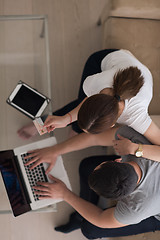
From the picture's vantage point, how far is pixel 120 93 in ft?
3.34

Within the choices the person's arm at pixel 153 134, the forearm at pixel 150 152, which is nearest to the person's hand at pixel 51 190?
the forearm at pixel 150 152

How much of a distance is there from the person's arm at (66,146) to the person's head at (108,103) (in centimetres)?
40

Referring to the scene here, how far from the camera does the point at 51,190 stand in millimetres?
1279

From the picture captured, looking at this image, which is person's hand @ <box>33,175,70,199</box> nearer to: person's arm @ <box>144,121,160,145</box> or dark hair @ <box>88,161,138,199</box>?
dark hair @ <box>88,161,138,199</box>

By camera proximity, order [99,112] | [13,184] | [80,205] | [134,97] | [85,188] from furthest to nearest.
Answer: [85,188], [80,205], [13,184], [134,97], [99,112]

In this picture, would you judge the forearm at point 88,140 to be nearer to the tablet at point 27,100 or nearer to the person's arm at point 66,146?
the person's arm at point 66,146

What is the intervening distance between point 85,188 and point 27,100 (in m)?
0.74

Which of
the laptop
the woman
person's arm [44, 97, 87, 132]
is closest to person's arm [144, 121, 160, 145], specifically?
the woman

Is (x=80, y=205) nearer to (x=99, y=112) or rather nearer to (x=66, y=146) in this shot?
(x=66, y=146)

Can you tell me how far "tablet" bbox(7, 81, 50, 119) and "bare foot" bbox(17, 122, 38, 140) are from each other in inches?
4.5

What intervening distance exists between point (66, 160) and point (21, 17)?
1.01 m

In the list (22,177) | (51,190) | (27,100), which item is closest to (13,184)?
(22,177)

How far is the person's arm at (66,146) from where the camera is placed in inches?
51.5

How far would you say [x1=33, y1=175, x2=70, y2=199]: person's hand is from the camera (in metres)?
1.28
